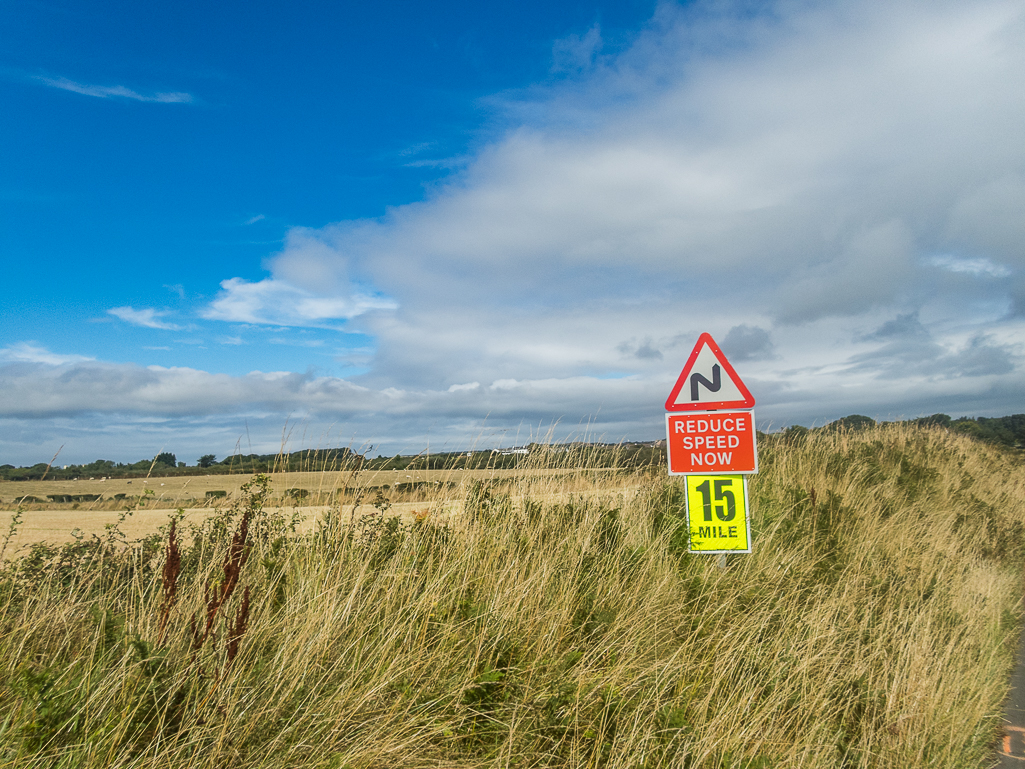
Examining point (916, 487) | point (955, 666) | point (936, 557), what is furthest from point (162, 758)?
point (916, 487)

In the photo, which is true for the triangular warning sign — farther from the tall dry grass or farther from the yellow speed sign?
the tall dry grass

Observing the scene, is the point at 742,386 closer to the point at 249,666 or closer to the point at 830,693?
the point at 830,693

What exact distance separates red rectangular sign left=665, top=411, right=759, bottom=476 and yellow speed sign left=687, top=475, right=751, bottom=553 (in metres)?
0.12

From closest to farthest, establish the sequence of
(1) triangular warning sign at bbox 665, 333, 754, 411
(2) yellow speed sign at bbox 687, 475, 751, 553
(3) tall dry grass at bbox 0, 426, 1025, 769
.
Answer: (3) tall dry grass at bbox 0, 426, 1025, 769
(2) yellow speed sign at bbox 687, 475, 751, 553
(1) triangular warning sign at bbox 665, 333, 754, 411

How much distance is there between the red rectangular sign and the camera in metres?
5.55

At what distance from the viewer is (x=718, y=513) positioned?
5602mm

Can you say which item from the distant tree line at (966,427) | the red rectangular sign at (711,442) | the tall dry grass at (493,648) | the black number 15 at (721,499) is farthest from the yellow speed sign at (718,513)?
the distant tree line at (966,427)

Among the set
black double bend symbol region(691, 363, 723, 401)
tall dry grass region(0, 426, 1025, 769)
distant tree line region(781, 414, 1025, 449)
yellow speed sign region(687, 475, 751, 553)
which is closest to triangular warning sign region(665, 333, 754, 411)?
black double bend symbol region(691, 363, 723, 401)

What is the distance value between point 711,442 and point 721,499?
1.75 feet

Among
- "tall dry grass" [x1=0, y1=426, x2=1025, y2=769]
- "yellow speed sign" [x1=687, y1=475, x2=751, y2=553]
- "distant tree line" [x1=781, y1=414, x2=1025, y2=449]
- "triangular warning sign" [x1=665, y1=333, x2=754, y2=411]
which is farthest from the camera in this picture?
"distant tree line" [x1=781, y1=414, x2=1025, y2=449]

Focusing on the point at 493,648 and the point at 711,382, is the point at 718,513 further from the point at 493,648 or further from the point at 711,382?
the point at 493,648

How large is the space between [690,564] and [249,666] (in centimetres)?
400

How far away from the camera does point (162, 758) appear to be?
2350mm

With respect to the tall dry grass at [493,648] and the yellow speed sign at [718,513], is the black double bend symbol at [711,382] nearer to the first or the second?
the yellow speed sign at [718,513]
